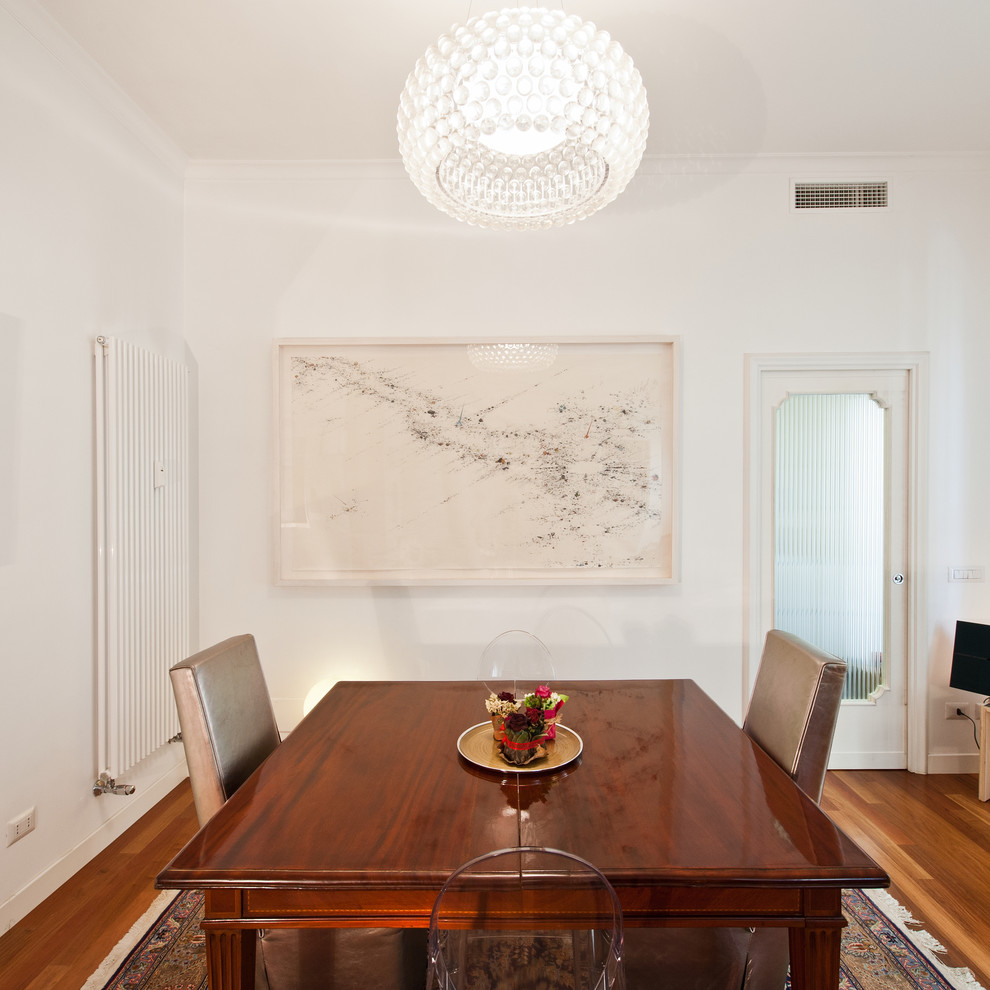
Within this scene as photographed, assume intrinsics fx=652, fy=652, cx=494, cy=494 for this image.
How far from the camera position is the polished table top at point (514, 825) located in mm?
1140

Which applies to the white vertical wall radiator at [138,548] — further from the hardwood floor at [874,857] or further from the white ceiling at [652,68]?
the white ceiling at [652,68]

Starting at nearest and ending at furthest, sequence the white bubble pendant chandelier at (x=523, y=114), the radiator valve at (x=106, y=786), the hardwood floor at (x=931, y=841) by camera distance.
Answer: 1. the white bubble pendant chandelier at (x=523, y=114)
2. the hardwood floor at (x=931, y=841)
3. the radiator valve at (x=106, y=786)

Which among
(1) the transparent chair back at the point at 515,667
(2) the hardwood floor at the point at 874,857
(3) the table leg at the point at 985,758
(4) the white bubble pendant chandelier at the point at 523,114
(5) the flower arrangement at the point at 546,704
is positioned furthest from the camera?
(3) the table leg at the point at 985,758

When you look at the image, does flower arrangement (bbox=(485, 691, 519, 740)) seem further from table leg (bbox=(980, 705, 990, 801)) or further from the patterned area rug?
table leg (bbox=(980, 705, 990, 801))

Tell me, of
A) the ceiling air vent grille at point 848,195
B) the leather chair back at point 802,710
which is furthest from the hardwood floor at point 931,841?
the ceiling air vent grille at point 848,195

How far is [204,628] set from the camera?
328 centimetres

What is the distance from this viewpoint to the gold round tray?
1546 millimetres

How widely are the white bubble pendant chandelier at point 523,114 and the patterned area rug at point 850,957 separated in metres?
2.37

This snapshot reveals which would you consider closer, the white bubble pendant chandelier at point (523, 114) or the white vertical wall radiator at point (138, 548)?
the white bubble pendant chandelier at point (523, 114)

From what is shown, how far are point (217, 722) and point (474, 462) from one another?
1838 millimetres

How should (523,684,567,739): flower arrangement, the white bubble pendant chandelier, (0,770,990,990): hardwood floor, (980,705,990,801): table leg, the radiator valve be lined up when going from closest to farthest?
the white bubble pendant chandelier → (523,684,567,739): flower arrangement → (0,770,990,990): hardwood floor → the radiator valve → (980,705,990,801): table leg

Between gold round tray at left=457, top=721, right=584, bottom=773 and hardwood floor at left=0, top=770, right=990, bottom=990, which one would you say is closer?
gold round tray at left=457, top=721, right=584, bottom=773

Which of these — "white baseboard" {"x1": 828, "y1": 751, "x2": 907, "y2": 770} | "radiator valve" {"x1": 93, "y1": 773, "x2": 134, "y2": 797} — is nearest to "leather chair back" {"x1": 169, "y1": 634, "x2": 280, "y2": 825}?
"radiator valve" {"x1": 93, "y1": 773, "x2": 134, "y2": 797}

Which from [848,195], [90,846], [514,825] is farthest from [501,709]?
[848,195]
